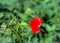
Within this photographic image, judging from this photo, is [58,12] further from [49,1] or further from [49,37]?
[49,37]

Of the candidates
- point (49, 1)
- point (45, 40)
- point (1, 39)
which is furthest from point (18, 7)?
point (1, 39)

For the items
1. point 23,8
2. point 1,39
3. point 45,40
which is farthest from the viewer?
point 23,8

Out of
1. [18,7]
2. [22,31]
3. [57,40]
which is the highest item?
[18,7]

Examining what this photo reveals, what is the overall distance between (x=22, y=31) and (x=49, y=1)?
2.52 ft

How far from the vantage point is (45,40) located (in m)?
2.48

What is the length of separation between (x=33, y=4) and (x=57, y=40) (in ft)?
1.65

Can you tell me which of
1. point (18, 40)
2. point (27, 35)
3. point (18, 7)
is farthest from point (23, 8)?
point (18, 40)

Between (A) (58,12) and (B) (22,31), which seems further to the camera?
(A) (58,12)

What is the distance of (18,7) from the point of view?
2.83 m

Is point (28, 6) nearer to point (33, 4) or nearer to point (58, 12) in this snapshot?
point (33, 4)

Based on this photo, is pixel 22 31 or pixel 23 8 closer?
pixel 22 31

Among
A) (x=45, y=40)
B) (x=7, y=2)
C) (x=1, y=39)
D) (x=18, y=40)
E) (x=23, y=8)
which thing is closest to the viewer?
(x=18, y=40)

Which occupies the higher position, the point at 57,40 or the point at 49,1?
the point at 49,1

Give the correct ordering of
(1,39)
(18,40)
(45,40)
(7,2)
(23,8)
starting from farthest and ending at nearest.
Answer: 1. (23,8)
2. (7,2)
3. (45,40)
4. (1,39)
5. (18,40)
